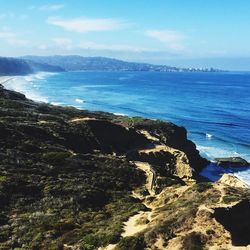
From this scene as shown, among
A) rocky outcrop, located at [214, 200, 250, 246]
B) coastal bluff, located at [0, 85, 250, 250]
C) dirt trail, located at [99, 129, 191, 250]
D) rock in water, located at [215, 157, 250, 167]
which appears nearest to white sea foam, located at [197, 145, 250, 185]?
rock in water, located at [215, 157, 250, 167]

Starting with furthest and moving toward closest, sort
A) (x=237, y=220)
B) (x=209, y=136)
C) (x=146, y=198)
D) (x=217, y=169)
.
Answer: (x=209, y=136) < (x=217, y=169) < (x=146, y=198) < (x=237, y=220)

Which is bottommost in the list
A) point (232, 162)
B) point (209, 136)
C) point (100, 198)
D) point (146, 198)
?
point (209, 136)

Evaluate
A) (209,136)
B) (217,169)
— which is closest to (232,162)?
(217,169)

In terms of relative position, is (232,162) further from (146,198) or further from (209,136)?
(146,198)

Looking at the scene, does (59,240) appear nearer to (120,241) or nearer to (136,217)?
(120,241)

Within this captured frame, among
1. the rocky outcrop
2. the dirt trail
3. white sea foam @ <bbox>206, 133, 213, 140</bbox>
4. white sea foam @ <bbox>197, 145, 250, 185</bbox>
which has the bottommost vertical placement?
white sea foam @ <bbox>197, 145, 250, 185</bbox>

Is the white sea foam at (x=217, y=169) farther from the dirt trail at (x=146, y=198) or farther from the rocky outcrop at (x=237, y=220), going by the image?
the rocky outcrop at (x=237, y=220)

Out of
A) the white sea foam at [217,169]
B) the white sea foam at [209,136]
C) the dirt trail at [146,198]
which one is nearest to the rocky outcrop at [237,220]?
the dirt trail at [146,198]

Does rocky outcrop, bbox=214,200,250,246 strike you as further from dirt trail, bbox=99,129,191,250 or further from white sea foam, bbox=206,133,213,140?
white sea foam, bbox=206,133,213,140
